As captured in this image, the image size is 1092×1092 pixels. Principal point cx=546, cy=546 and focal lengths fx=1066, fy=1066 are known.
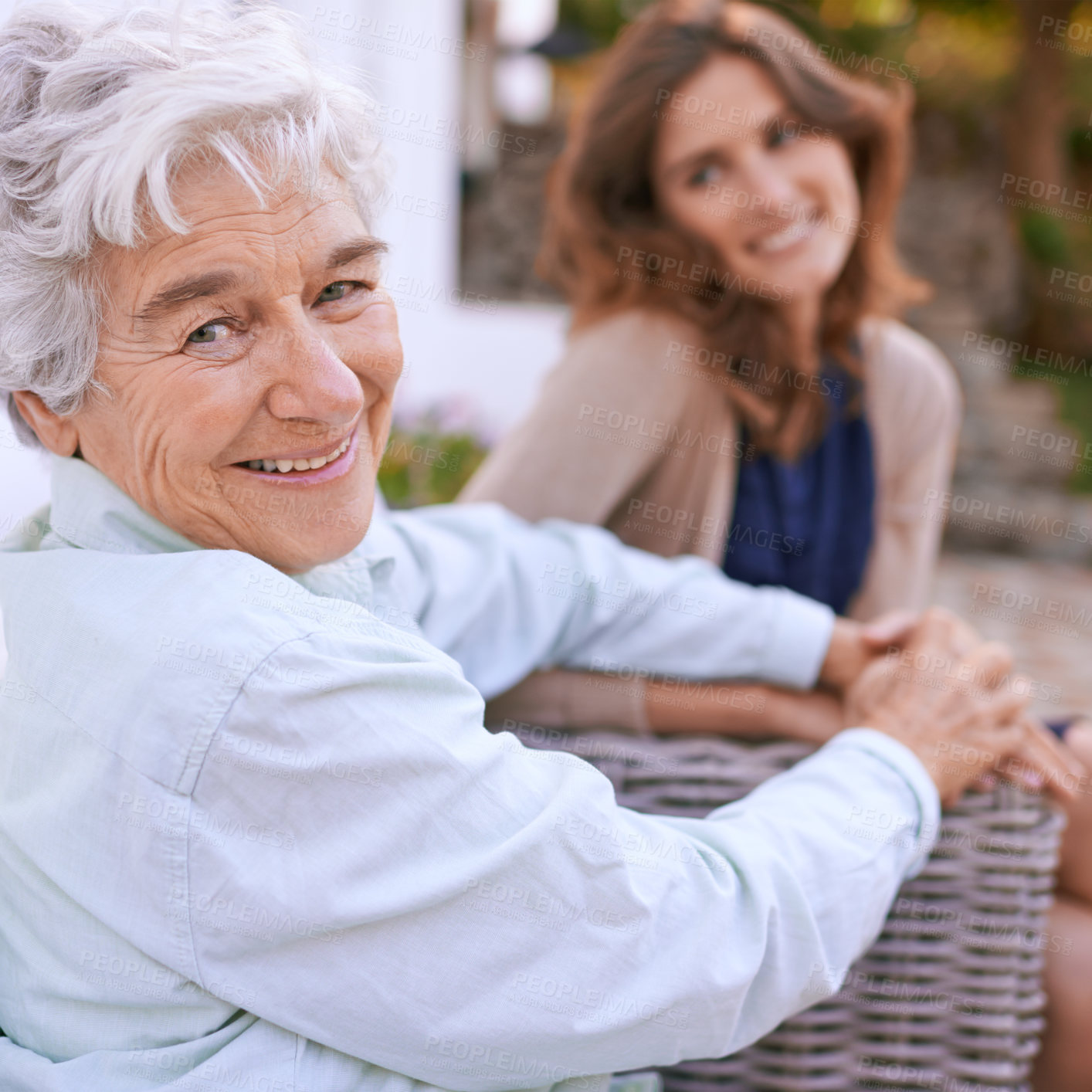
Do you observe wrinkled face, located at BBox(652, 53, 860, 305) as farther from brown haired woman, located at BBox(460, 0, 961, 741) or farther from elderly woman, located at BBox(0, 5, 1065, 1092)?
elderly woman, located at BBox(0, 5, 1065, 1092)

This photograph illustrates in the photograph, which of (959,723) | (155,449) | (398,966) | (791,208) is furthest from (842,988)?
(791,208)

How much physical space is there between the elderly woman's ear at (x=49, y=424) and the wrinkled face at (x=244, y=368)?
0.05 feet

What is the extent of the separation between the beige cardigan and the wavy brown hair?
0.07 m

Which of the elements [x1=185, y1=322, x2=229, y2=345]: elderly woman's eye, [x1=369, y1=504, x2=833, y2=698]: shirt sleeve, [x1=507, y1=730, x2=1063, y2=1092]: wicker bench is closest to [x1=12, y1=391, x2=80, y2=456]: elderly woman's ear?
[x1=185, y1=322, x2=229, y2=345]: elderly woman's eye

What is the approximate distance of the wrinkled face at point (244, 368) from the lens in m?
0.99

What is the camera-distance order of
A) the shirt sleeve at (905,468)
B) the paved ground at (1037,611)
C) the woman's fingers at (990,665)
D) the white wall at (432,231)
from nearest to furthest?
the woman's fingers at (990,665), the shirt sleeve at (905,468), the white wall at (432,231), the paved ground at (1037,611)

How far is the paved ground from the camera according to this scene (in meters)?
4.81

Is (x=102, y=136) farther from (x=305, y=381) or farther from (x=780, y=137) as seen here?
(x=780, y=137)

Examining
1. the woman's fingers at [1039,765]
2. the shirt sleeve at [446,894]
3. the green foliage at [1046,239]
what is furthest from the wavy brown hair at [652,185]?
the green foliage at [1046,239]

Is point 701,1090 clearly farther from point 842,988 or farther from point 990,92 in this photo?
point 990,92

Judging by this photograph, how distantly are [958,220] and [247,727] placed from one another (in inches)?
484

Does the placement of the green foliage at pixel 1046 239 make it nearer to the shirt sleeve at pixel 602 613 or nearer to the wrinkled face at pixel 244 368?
the shirt sleeve at pixel 602 613

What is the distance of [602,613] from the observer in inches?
70.2

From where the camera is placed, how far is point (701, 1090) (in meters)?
1.54
